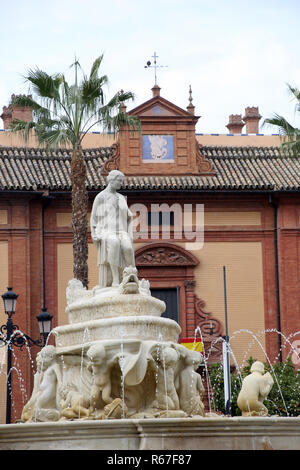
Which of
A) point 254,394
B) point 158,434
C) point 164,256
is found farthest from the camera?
point 164,256

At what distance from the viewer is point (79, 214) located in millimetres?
30562

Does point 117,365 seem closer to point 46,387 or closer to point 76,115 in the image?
point 46,387

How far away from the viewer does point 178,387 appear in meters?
16.2

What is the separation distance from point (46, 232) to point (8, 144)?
209 inches

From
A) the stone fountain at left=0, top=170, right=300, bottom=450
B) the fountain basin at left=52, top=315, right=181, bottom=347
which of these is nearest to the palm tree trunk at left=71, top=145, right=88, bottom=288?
the stone fountain at left=0, top=170, right=300, bottom=450

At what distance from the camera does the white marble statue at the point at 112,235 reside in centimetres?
1723

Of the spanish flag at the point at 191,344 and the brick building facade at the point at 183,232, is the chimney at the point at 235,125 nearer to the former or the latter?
the brick building facade at the point at 183,232

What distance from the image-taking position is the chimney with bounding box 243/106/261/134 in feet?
152

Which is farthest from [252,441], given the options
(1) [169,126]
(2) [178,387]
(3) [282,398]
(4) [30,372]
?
(1) [169,126]

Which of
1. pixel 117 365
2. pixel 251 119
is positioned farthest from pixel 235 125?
pixel 117 365

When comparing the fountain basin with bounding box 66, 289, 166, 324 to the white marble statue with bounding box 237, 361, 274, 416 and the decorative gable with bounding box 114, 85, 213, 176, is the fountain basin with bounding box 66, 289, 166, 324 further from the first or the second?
the decorative gable with bounding box 114, 85, 213, 176

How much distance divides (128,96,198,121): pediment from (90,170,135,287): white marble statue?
19.7 m

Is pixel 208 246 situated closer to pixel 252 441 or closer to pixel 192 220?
pixel 192 220

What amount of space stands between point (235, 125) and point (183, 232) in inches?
398
